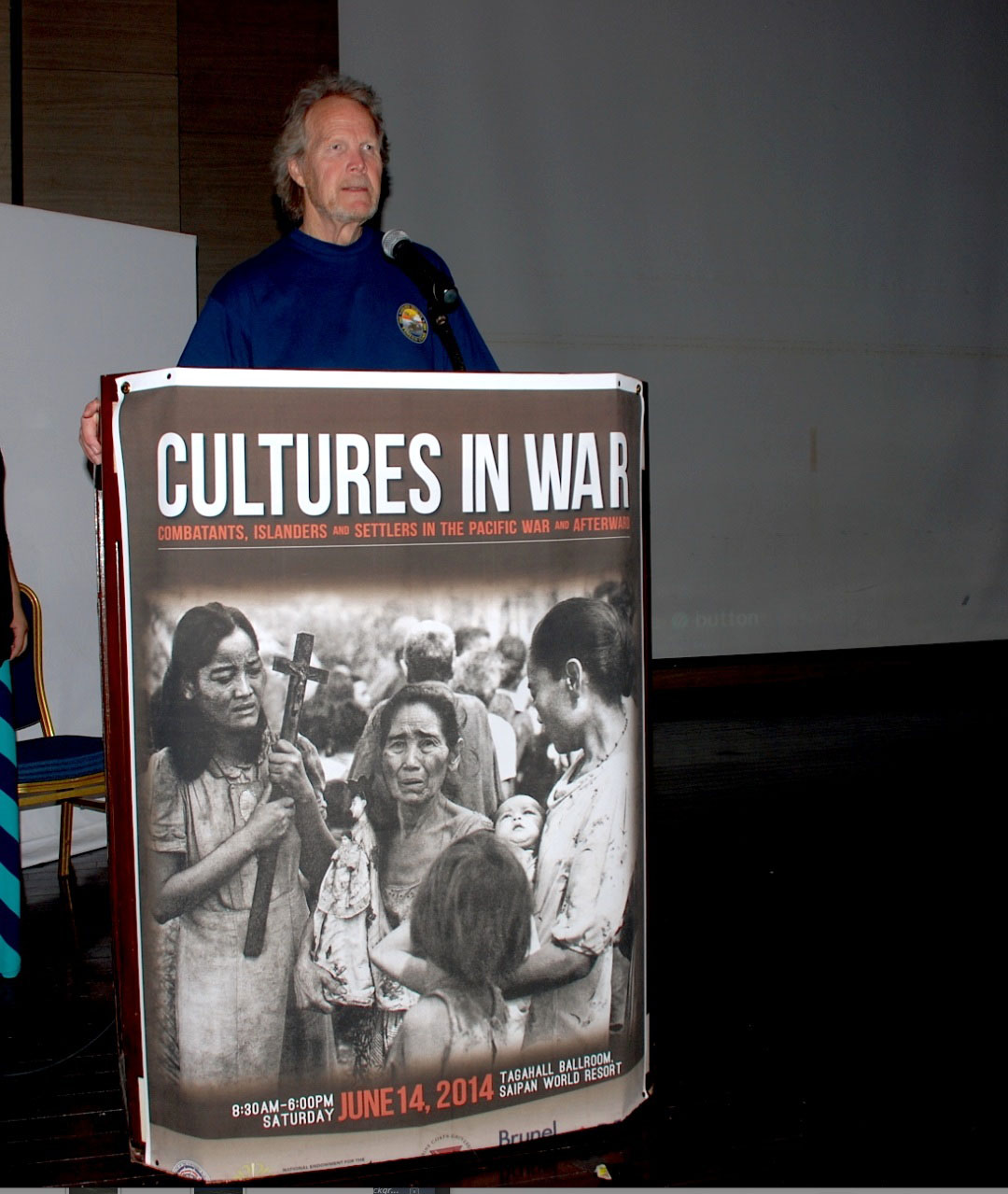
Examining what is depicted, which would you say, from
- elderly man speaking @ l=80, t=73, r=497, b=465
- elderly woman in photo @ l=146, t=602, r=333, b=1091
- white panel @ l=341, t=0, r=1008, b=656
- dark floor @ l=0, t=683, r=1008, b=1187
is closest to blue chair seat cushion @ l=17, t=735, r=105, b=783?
dark floor @ l=0, t=683, r=1008, b=1187

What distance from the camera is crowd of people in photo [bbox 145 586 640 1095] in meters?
1.01

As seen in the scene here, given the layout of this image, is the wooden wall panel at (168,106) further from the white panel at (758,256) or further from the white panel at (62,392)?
the white panel at (62,392)

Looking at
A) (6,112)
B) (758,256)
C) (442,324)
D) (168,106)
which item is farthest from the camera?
(758,256)

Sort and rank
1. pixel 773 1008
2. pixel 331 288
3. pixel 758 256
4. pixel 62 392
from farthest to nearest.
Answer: pixel 758 256
pixel 62 392
pixel 773 1008
pixel 331 288

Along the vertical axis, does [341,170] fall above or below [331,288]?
above

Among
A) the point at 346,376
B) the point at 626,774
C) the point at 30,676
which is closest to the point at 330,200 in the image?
the point at 346,376

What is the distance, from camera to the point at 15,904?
6.22 ft

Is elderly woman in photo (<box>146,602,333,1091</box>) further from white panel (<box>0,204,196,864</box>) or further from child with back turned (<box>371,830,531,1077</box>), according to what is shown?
white panel (<box>0,204,196,864</box>)

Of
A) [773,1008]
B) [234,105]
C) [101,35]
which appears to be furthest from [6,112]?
[773,1008]

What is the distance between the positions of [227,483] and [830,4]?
15.0 ft

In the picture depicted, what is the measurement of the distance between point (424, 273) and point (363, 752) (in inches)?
24.3

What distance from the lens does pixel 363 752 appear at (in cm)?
103

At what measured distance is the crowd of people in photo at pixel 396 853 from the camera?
1.01 m

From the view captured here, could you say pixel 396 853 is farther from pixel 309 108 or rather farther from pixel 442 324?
pixel 309 108
